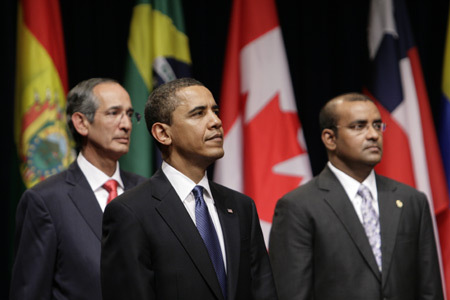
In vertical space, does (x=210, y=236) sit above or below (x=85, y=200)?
below

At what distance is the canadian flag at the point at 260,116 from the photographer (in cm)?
418

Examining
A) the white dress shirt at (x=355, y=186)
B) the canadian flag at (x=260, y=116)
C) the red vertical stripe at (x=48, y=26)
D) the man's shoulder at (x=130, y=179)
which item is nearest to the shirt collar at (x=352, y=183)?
the white dress shirt at (x=355, y=186)

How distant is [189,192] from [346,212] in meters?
1.23

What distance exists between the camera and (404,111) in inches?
170

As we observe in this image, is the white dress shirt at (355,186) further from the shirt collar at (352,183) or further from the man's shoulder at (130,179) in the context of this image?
the man's shoulder at (130,179)

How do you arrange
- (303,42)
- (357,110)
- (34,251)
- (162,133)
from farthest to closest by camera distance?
(303,42) → (357,110) → (34,251) → (162,133)

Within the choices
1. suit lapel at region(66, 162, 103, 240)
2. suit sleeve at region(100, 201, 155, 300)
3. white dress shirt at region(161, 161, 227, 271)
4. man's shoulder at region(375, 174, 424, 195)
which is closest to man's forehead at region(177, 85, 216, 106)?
white dress shirt at region(161, 161, 227, 271)

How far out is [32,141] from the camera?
379 cm

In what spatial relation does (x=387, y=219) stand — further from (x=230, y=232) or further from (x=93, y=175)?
(x=93, y=175)

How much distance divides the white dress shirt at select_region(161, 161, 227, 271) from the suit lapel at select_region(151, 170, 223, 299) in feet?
0.12

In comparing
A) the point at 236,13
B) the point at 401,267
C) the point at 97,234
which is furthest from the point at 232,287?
the point at 236,13

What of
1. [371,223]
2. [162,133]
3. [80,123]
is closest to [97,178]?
[80,123]

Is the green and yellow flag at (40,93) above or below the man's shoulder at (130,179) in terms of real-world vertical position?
above

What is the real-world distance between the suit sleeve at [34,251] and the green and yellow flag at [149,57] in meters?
1.37
